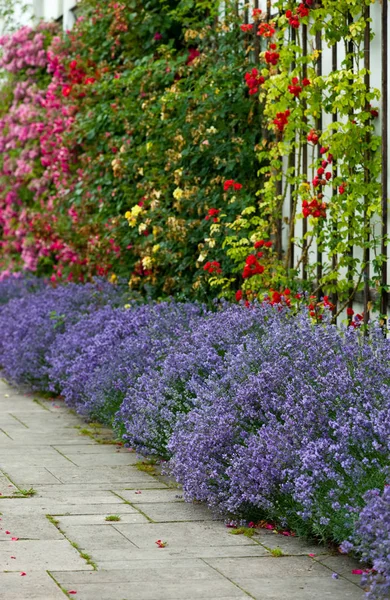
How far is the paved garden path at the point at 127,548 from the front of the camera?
3803mm

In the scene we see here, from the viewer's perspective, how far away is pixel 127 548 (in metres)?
4.32

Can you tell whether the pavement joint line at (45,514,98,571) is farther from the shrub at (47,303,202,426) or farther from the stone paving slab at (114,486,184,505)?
the shrub at (47,303,202,426)

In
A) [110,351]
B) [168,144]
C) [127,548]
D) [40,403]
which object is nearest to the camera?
[127,548]

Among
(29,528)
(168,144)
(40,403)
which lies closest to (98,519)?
(29,528)

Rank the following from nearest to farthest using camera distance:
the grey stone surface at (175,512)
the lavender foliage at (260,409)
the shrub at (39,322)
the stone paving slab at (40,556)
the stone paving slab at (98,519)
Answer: the stone paving slab at (40,556), the lavender foliage at (260,409), the stone paving slab at (98,519), the grey stone surface at (175,512), the shrub at (39,322)

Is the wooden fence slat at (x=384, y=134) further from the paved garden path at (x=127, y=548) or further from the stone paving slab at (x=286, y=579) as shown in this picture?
the stone paving slab at (x=286, y=579)

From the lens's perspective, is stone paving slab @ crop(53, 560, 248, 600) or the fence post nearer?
stone paving slab @ crop(53, 560, 248, 600)

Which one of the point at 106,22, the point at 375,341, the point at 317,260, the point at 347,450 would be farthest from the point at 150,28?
the point at 347,450

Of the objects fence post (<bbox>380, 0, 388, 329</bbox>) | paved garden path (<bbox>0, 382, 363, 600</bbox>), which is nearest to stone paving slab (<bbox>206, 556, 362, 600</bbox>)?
paved garden path (<bbox>0, 382, 363, 600</bbox>)

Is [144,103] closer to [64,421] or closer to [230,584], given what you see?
[64,421]

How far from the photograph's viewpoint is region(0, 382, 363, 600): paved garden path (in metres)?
3.80

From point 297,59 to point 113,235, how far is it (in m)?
3.11

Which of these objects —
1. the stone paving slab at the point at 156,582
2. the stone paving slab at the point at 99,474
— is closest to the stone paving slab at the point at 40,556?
the stone paving slab at the point at 156,582

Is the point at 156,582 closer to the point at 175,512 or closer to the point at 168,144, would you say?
the point at 175,512
